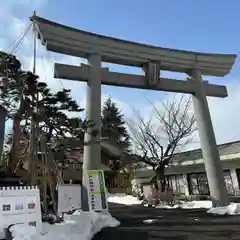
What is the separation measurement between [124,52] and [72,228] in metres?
7.33

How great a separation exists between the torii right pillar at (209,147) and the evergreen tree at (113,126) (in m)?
13.3

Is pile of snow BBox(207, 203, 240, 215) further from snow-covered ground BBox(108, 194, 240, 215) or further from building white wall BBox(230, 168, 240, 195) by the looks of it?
building white wall BBox(230, 168, 240, 195)

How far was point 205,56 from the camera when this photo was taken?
480 inches

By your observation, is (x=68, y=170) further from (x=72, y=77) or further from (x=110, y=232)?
(x=110, y=232)

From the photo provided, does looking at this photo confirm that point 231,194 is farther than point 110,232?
Yes

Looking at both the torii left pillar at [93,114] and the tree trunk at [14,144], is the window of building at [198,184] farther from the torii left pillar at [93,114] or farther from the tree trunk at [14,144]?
the tree trunk at [14,144]

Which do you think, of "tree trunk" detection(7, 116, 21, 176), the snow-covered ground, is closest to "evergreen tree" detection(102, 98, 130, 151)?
the snow-covered ground

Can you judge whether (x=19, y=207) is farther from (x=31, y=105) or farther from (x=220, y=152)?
(x=220, y=152)

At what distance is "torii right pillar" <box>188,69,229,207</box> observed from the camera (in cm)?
1027

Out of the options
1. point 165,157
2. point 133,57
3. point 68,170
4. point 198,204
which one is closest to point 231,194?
point 198,204

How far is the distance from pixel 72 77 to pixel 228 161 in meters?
10.0

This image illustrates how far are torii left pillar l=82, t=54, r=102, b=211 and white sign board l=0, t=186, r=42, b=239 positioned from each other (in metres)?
2.86

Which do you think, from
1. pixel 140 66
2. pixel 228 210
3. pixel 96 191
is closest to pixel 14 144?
pixel 96 191

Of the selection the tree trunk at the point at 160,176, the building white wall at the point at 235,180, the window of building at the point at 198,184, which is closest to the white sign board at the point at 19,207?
the tree trunk at the point at 160,176
